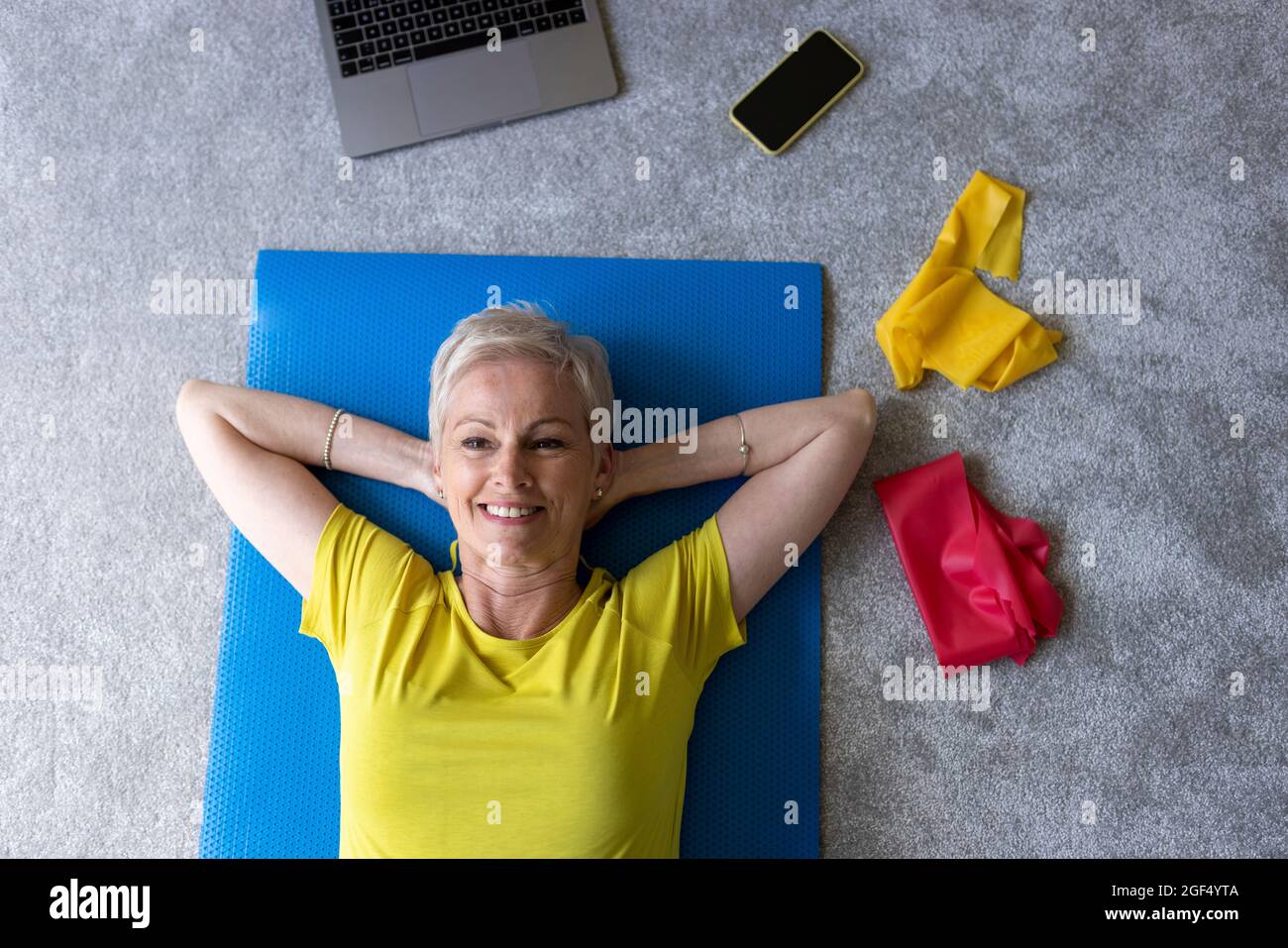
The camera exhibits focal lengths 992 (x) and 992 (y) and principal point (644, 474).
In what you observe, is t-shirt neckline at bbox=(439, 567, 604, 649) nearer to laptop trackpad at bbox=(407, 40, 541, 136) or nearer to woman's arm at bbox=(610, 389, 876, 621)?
woman's arm at bbox=(610, 389, 876, 621)

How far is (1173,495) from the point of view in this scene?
1.79m

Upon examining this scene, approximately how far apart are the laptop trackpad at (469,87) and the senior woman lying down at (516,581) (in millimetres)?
463

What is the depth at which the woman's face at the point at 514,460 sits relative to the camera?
1.41 m

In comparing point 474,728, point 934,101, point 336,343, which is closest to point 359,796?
point 474,728

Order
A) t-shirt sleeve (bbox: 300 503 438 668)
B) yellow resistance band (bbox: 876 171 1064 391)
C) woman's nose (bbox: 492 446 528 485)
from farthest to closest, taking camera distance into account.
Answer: yellow resistance band (bbox: 876 171 1064 391) < t-shirt sleeve (bbox: 300 503 438 668) < woman's nose (bbox: 492 446 528 485)

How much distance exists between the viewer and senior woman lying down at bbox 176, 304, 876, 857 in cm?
141

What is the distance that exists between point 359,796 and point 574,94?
1.28m

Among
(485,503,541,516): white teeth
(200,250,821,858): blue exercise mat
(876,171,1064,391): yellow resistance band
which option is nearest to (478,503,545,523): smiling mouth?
(485,503,541,516): white teeth

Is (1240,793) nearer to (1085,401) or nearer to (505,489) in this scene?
(1085,401)

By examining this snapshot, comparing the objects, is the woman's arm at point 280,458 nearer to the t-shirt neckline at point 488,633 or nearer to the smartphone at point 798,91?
the t-shirt neckline at point 488,633

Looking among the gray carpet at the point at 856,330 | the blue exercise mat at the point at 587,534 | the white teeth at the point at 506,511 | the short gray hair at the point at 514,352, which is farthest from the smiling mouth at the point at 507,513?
the gray carpet at the point at 856,330

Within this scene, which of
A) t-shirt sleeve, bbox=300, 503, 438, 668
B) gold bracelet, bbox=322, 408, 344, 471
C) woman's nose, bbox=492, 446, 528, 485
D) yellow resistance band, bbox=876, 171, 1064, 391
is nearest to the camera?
woman's nose, bbox=492, 446, 528, 485

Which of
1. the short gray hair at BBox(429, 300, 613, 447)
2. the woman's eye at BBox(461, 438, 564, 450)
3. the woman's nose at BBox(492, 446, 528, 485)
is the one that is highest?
the short gray hair at BBox(429, 300, 613, 447)

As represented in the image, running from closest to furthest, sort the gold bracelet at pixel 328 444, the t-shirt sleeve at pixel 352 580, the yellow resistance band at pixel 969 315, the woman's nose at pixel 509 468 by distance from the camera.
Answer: the woman's nose at pixel 509 468 < the t-shirt sleeve at pixel 352 580 < the gold bracelet at pixel 328 444 < the yellow resistance band at pixel 969 315
